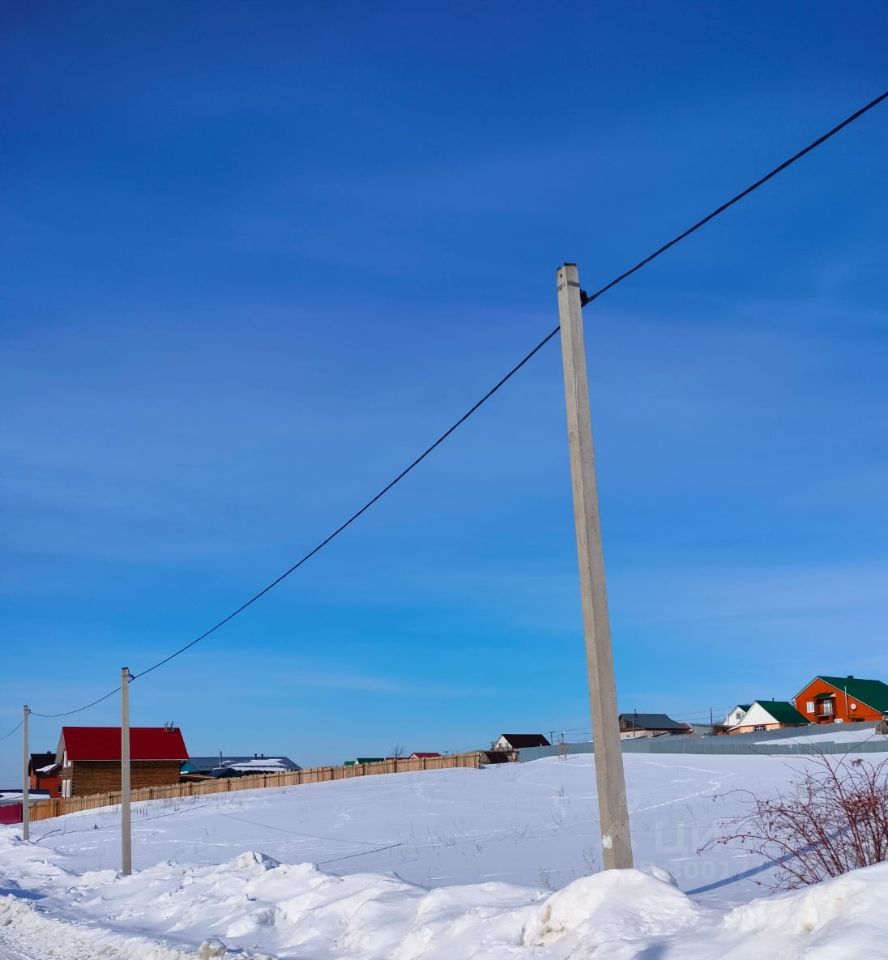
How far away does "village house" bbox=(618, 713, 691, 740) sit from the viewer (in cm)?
9624

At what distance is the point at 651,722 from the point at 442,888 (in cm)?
9564

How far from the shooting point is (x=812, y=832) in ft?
31.1

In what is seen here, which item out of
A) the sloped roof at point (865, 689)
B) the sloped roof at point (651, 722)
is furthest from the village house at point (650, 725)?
the sloped roof at point (865, 689)

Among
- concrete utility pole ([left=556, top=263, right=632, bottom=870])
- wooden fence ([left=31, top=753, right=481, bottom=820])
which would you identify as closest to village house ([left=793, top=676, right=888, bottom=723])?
wooden fence ([left=31, top=753, right=481, bottom=820])

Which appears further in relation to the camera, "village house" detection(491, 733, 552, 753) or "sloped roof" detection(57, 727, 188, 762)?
"village house" detection(491, 733, 552, 753)

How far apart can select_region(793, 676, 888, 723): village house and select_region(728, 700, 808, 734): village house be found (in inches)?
41.2

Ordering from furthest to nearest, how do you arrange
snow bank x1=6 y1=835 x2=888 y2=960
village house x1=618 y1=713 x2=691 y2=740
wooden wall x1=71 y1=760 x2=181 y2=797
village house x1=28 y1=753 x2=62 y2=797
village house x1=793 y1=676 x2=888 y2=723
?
village house x1=618 y1=713 x2=691 y2=740, village house x1=28 y1=753 x2=62 y2=797, village house x1=793 y1=676 x2=888 y2=723, wooden wall x1=71 y1=760 x2=181 y2=797, snow bank x1=6 y1=835 x2=888 y2=960

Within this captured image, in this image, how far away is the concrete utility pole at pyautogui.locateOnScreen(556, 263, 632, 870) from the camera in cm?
885

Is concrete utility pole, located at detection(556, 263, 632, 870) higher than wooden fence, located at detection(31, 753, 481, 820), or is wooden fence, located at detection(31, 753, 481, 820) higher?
concrete utility pole, located at detection(556, 263, 632, 870)

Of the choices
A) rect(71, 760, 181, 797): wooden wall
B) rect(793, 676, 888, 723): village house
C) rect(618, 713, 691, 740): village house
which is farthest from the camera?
rect(618, 713, 691, 740): village house

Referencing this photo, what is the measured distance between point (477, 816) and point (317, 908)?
1672 cm

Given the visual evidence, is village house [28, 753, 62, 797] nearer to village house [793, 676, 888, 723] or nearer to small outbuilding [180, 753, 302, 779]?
small outbuilding [180, 753, 302, 779]

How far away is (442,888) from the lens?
10.6m

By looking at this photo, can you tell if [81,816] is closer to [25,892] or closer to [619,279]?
[25,892]
